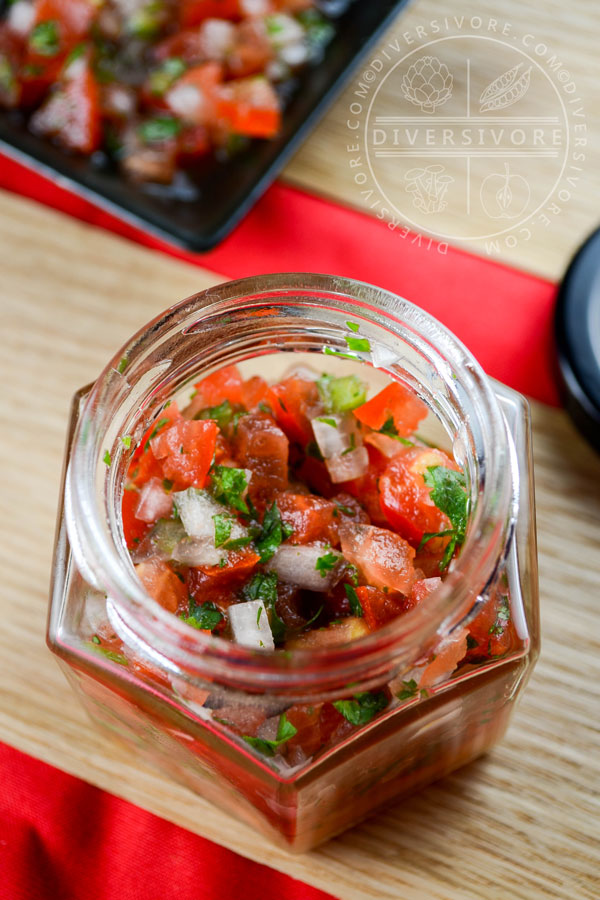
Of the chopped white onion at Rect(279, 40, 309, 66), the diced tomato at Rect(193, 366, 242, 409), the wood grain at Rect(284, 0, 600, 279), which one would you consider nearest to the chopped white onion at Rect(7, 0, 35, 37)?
the chopped white onion at Rect(279, 40, 309, 66)

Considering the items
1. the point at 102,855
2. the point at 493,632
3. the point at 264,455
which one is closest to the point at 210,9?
the point at 264,455

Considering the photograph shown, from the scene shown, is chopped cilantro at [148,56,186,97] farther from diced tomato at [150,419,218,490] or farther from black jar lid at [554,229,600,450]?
diced tomato at [150,419,218,490]

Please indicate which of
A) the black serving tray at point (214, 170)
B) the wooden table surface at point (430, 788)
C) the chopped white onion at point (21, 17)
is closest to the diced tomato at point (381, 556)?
the wooden table surface at point (430, 788)

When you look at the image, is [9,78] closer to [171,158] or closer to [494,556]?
[171,158]

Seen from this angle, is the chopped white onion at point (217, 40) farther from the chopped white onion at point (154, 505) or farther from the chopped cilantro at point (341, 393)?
the chopped white onion at point (154, 505)

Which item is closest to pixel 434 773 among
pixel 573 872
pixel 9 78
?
pixel 573 872
